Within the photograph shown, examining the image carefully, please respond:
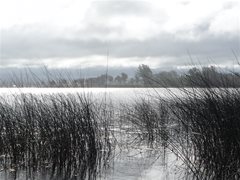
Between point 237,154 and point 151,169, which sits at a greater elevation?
point 237,154

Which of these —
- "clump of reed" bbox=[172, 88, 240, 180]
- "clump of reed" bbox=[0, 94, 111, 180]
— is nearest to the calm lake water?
"clump of reed" bbox=[0, 94, 111, 180]

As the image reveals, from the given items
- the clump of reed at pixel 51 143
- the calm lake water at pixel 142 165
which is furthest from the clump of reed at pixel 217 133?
the clump of reed at pixel 51 143

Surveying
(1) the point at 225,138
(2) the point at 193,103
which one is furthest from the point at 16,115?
(1) the point at 225,138

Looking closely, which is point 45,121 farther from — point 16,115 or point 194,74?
point 194,74

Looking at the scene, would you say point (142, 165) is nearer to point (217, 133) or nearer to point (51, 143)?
point (51, 143)

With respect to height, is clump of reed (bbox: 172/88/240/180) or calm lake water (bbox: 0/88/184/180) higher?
clump of reed (bbox: 172/88/240/180)

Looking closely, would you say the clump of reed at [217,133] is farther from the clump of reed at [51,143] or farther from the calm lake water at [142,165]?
the clump of reed at [51,143]

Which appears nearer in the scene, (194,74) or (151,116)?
(194,74)

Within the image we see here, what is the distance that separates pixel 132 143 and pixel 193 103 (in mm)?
3830

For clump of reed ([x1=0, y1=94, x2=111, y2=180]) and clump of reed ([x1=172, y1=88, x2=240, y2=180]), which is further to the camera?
clump of reed ([x1=0, y1=94, x2=111, y2=180])

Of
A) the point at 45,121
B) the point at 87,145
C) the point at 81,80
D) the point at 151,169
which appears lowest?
the point at 151,169

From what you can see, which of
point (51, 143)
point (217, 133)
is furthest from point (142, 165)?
point (217, 133)

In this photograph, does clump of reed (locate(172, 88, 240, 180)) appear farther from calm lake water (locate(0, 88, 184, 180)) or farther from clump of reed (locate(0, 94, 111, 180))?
clump of reed (locate(0, 94, 111, 180))

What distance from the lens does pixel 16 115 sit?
7.08m
